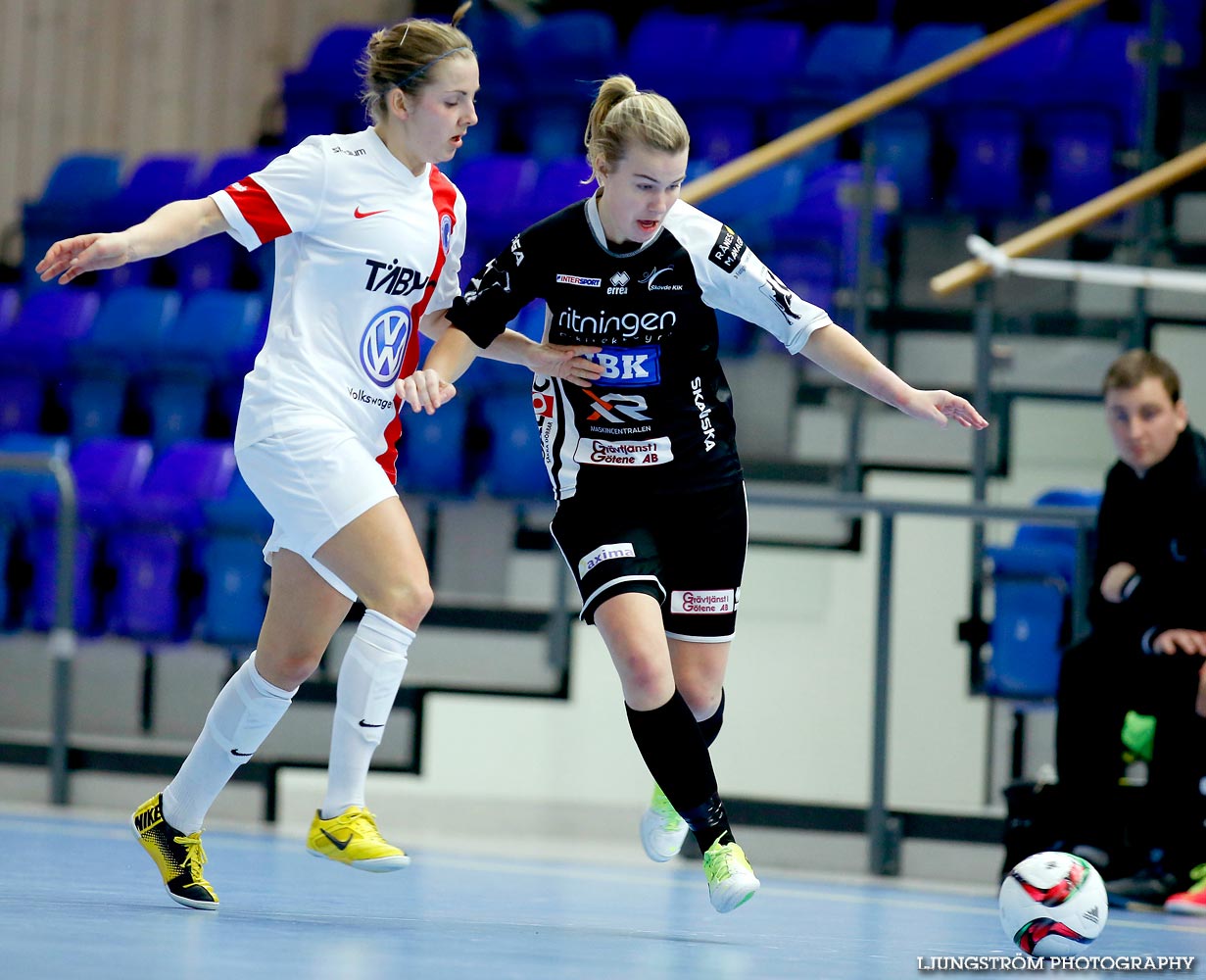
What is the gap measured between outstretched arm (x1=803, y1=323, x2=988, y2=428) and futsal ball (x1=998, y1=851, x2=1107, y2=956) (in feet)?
3.00

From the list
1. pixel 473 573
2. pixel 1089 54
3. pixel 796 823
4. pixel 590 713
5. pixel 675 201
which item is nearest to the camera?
pixel 675 201

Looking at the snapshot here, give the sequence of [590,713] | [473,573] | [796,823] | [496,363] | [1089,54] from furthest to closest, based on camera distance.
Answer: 1. [1089,54]
2. [496,363]
3. [473,573]
4. [590,713]
5. [796,823]

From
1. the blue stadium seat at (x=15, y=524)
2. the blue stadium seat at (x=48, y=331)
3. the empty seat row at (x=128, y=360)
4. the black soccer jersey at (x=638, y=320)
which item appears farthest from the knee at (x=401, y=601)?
the blue stadium seat at (x=48, y=331)

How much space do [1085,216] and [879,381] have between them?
128 inches

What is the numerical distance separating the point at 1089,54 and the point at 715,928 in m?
5.53

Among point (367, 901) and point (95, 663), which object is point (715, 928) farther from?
point (95, 663)

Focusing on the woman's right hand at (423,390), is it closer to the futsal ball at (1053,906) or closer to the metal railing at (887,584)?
the futsal ball at (1053,906)

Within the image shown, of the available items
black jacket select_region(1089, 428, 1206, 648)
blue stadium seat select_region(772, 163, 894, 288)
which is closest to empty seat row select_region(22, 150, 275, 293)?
blue stadium seat select_region(772, 163, 894, 288)

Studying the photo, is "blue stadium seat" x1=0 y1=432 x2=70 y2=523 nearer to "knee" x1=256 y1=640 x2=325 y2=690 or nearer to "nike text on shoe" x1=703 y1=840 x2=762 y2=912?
"knee" x1=256 y1=640 x2=325 y2=690

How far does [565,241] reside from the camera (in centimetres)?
378

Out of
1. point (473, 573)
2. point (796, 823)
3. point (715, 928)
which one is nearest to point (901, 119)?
point (473, 573)

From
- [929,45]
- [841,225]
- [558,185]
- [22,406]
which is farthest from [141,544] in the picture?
[929,45]

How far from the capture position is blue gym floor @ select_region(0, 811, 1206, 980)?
2906 millimetres

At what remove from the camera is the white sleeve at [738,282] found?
375 centimetres
